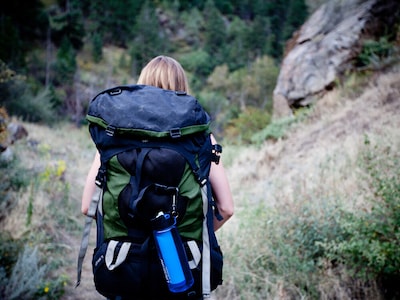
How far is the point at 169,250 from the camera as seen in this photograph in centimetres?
133

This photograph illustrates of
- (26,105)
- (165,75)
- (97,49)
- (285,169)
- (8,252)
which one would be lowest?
(8,252)

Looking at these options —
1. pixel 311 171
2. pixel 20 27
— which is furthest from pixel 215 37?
pixel 311 171

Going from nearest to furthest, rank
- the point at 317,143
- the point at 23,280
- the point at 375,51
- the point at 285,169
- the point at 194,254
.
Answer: the point at 194,254, the point at 23,280, the point at 285,169, the point at 317,143, the point at 375,51

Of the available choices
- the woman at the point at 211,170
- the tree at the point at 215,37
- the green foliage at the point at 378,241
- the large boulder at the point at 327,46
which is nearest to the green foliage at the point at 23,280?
the woman at the point at 211,170

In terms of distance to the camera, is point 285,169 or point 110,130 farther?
point 285,169

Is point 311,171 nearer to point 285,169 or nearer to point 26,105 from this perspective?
point 285,169

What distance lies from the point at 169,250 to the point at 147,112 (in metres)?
0.63

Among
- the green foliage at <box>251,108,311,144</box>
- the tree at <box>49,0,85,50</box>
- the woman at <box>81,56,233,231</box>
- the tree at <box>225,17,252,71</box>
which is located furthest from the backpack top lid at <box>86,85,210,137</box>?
the tree at <box>49,0,85,50</box>

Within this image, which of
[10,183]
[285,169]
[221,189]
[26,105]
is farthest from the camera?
[26,105]

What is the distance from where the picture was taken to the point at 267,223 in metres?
3.24

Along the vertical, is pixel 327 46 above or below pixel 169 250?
above

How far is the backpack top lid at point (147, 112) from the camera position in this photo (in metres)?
1.37

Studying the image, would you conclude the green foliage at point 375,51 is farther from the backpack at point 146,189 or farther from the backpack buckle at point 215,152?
the backpack at point 146,189

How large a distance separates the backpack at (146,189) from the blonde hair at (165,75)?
30 cm
